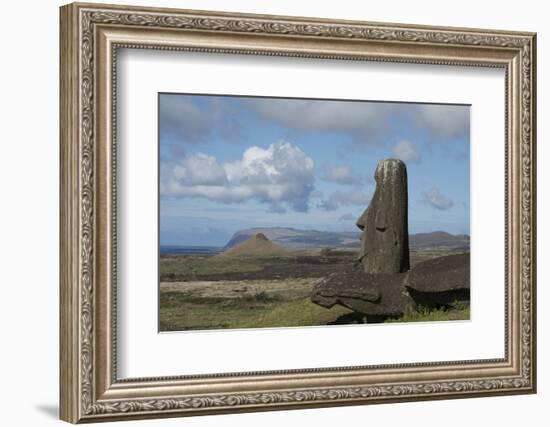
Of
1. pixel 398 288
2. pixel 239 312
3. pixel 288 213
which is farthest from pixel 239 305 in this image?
pixel 398 288

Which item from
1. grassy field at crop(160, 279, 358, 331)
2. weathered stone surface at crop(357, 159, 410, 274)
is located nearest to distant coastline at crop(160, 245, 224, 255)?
grassy field at crop(160, 279, 358, 331)

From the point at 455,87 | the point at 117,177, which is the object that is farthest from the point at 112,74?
→ the point at 455,87

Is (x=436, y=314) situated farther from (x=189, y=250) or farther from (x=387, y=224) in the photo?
(x=189, y=250)

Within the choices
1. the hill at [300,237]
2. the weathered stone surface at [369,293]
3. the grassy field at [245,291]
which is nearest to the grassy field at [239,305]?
the grassy field at [245,291]

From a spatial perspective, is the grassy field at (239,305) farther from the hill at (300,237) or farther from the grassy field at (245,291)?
the hill at (300,237)

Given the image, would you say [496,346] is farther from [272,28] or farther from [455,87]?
[272,28]

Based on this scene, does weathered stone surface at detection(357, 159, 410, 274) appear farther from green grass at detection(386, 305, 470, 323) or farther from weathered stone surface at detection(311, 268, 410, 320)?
green grass at detection(386, 305, 470, 323)
